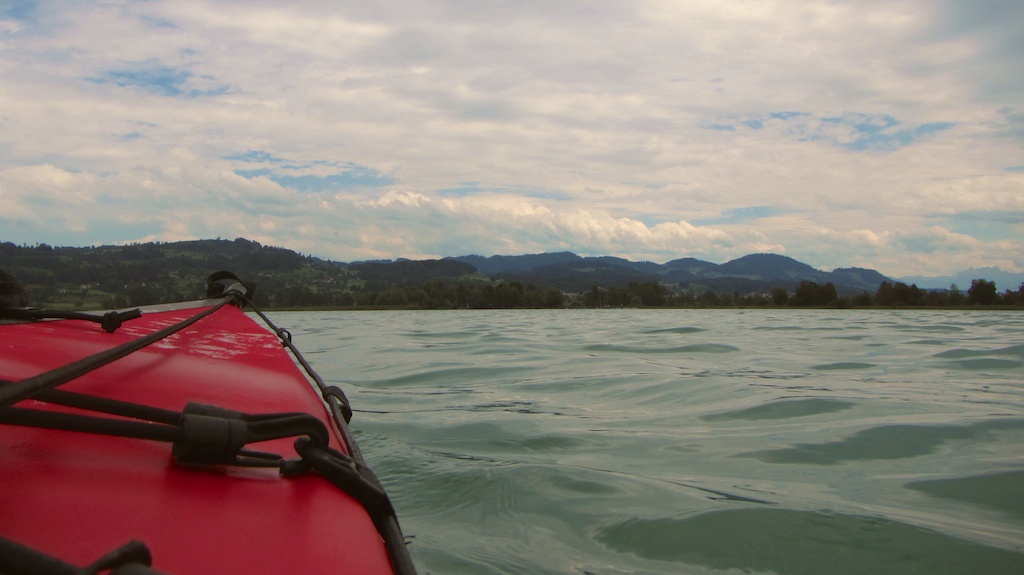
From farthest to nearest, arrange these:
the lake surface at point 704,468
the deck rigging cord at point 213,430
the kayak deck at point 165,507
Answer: the lake surface at point 704,468 → the deck rigging cord at point 213,430 → the kayak deck at point 165,507

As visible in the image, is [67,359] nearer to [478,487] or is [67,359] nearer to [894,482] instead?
[478,487]

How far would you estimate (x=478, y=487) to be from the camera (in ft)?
12.8

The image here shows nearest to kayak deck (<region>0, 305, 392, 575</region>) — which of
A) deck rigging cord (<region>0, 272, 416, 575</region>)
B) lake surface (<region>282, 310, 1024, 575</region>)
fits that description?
deck rigging cord (<region>0, 272, 416, 575</region>)

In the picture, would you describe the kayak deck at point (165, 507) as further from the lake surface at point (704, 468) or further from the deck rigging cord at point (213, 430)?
the lake surface at point (704, 468)

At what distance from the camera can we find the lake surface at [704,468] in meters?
2.91

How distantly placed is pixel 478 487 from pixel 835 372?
6.79 meters

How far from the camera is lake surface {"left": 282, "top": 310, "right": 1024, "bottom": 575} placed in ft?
9.54

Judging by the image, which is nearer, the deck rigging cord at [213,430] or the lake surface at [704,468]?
the deck rigging cord at [213,430]

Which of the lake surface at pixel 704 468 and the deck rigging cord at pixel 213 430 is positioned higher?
the deck rigging cord at pixel 213 430

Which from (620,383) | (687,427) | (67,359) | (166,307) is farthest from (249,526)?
(620,383)

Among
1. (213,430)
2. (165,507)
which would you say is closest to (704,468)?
(213,430)

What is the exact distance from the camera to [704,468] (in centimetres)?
428

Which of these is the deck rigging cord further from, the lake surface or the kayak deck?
the lake surface

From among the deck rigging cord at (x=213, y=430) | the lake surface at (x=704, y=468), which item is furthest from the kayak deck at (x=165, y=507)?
the lake surface at (x=704, y=468)
